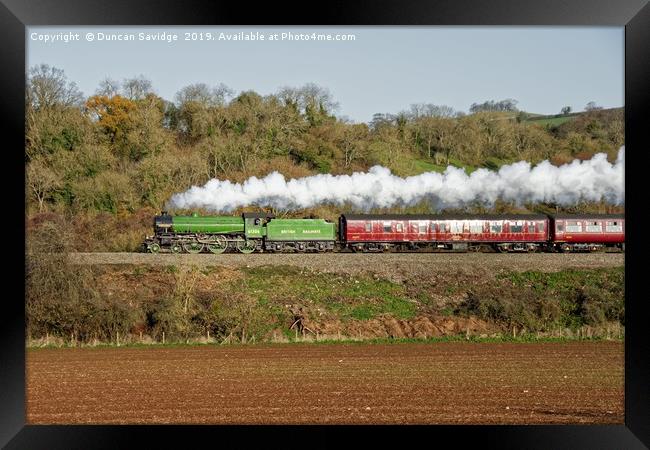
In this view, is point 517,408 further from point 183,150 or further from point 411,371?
point 183,150

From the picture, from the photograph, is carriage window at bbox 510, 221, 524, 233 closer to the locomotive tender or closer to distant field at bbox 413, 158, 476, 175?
the locomotive tender

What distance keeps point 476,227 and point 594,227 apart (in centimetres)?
471

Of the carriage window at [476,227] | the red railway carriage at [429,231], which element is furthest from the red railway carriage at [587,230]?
the carriage window at [476,227]

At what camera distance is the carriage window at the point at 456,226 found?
1178 inches

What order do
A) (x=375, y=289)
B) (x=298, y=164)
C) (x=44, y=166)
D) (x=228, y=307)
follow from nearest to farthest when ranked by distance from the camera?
(x=228, y=307) < (x=375, y=289) < (x=44, y=166) < (x=298, y=164)

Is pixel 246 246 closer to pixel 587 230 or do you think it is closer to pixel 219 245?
pixel 219 245

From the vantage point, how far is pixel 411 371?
1602cm

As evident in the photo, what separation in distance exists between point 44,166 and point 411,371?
20863mm

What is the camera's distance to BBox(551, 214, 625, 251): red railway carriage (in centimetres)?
3034

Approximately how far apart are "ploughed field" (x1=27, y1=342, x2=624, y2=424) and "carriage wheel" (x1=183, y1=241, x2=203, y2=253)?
1016 centimetres

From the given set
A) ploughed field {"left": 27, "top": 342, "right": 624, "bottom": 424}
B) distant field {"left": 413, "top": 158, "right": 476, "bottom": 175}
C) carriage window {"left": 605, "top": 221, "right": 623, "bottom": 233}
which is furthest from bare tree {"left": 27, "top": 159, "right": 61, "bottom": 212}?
carriage window {"left": 605, "top": 221, "right": 623, "bottom": 233}

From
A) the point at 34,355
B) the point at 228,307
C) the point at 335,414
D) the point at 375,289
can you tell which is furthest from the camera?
the point at 375,289
